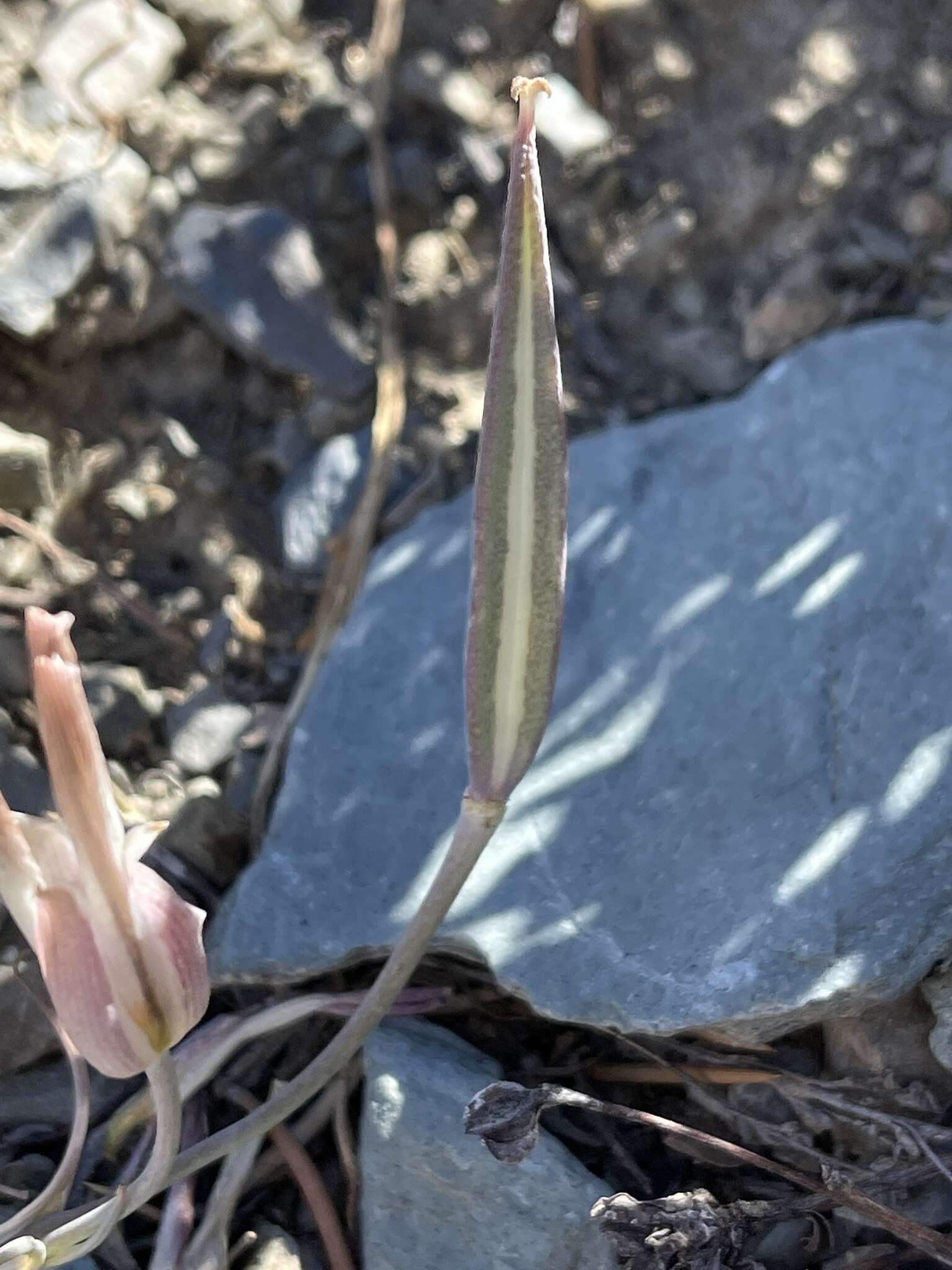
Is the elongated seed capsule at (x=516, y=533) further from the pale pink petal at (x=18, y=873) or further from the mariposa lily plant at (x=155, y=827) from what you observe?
the pale pink petal at (x=18, y=873)

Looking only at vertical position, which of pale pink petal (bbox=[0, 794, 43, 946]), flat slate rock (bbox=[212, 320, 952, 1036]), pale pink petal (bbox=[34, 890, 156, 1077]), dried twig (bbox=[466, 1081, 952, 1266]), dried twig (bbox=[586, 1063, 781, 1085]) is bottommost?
dried twig (bbox=[586, 1063, 781, 1085])

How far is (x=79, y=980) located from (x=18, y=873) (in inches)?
4.2

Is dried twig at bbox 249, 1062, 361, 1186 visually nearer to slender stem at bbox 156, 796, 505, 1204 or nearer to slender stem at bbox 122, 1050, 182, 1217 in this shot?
slender stem at bbox 156, 796, 505, 1204

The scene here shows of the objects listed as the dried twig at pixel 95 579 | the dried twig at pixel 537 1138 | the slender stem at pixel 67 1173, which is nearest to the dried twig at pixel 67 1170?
the slender stem at pixel 67 1173

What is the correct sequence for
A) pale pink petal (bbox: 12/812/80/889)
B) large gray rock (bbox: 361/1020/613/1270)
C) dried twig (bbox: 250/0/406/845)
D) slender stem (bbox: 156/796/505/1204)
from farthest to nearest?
dried twig (bbox: 250/0/406/845) < large gray rock (bbox: 361/1020/613/1270) < slender stem (bbox: 156/796/505/1204) < pale pink petal (bbox: 12/812/80/889)

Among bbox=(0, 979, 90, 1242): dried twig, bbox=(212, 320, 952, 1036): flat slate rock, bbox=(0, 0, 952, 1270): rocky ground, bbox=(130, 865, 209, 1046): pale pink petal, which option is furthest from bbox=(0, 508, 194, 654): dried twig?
bbox=(130, 865, 209, 1046): pale pink petal

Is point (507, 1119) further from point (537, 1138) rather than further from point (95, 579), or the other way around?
point (95, 579)

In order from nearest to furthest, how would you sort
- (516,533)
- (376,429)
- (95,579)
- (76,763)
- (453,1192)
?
1. (76,763)
2. (516,533)
3. (453,1192)
4. (95,579)
5. (376,429)

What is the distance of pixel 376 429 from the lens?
2.48m

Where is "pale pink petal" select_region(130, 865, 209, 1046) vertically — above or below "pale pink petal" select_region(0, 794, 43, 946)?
below

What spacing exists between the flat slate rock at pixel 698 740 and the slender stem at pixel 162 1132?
40 cm

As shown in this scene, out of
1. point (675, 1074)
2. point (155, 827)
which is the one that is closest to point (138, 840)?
point (155, 827)

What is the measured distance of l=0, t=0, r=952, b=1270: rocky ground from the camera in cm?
165

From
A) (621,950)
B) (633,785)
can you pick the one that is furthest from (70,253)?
(621,950)
